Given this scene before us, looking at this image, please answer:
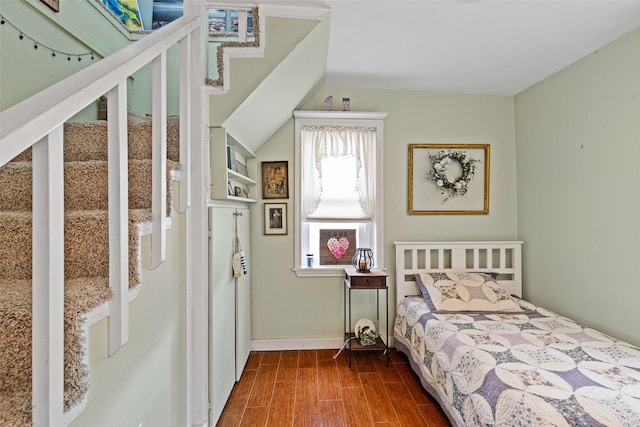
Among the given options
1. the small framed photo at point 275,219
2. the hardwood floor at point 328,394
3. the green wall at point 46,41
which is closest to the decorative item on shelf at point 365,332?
the hardwood floor at point 328,394

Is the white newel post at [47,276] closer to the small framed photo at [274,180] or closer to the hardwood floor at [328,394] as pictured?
the hardwood floor at [328,394]

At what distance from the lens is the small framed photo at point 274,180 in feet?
9.44

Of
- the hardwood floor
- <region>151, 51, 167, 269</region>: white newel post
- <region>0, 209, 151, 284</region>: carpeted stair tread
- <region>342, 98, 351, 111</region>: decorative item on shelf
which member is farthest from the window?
<region>0, 209, 151, 284</region>: carpeted stair tread

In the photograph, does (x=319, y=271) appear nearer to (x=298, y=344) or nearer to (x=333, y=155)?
(x=298, y=344)

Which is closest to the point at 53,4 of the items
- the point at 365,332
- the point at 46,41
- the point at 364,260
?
the point at 46,41

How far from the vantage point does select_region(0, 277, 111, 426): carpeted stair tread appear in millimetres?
732

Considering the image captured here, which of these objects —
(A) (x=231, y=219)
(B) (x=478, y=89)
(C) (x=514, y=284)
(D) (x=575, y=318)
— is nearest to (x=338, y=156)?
(A) (x=231, y=219)

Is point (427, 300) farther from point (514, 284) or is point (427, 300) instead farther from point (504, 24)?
point (504, 24)

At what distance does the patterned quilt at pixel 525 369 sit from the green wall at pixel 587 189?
289mm

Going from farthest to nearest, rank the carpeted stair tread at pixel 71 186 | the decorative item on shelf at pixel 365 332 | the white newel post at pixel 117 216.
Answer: the decorative item on shelf at pixel 365 332
the carpeted stair tread at pixel 71 186
the white newel post at pixel 117 216

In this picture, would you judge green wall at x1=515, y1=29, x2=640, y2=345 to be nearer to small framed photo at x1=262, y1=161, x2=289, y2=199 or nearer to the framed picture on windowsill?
small framed photo at x1=262, y1=161, x2=289, y2=199

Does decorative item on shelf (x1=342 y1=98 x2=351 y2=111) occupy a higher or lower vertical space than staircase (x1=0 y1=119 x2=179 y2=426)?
higher

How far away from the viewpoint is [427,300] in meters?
2.56

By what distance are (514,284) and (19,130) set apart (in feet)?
11.6
